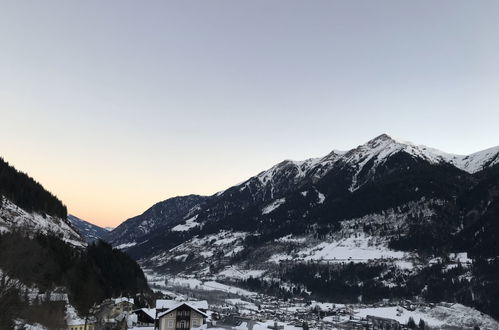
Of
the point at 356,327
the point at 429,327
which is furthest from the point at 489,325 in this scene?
the point at 356,327

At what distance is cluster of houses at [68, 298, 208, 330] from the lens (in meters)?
88.0

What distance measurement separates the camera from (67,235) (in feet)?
620

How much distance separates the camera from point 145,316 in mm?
115250

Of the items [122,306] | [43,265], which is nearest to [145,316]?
[122,306]

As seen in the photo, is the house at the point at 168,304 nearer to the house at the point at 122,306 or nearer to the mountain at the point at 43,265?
the mountain at the point at 43,265

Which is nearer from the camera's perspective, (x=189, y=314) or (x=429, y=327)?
Answer: (x=189, y=314)

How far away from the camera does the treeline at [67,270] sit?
58062mm

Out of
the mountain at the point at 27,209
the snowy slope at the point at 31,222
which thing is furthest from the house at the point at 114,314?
the mountain at the point at 27,209

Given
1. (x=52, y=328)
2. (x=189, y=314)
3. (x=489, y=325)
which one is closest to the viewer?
(x=52, y=328)

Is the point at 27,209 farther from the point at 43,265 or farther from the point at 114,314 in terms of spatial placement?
the point at 114,314

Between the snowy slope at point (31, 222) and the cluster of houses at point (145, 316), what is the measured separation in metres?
47.3

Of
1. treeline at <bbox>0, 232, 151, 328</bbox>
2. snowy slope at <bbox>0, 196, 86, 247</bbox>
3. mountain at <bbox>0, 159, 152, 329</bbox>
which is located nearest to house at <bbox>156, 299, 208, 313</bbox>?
mountain at <bbox>0, 159, 152, 329</bbox>

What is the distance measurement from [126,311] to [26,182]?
107940 millimetres

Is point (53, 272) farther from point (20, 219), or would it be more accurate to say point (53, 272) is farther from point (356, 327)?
point (356, 327)
